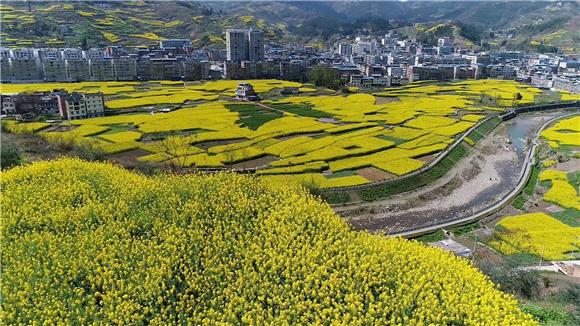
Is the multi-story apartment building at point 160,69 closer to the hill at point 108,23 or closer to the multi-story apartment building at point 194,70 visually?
the multi-story apartment building at point 194,70

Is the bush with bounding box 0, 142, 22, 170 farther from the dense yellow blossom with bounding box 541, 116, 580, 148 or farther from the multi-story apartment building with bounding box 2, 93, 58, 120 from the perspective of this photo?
the dense yellow blossom with bounding box 541, 116, 580, 148

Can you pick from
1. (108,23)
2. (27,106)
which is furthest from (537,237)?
(108,23)

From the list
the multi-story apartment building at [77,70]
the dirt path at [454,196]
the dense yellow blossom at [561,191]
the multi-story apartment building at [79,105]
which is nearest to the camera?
the dirt path at [454,196]

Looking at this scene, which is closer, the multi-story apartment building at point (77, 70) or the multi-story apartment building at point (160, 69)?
the multi-story apartment building at point (77, 70)

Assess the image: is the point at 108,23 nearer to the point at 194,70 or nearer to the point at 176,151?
the point at 194,70

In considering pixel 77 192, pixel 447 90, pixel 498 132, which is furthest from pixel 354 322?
pixel 447 90

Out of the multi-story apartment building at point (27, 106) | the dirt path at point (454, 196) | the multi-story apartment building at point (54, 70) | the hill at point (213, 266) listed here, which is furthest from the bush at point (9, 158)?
the multi-story apartment building at point (54, 70)

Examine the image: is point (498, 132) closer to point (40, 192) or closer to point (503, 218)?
point (503, 218)

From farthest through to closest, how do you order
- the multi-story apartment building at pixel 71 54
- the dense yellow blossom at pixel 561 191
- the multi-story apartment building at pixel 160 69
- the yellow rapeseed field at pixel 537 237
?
1. the multi-story apartment building at pixel 71 54
2. the multi-story apartment building at pixel 160 69
3. the dense yellow blossom at pixel 561 191
4. the yellow rapeseed field at pixel 537 237
